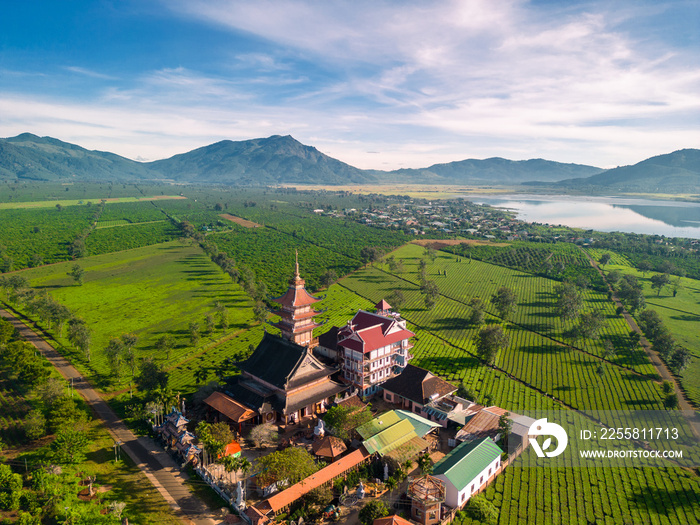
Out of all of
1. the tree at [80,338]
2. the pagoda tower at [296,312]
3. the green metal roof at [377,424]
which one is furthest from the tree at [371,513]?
the tree at [80,338]

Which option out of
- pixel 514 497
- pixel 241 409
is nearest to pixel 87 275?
pixel 241 409

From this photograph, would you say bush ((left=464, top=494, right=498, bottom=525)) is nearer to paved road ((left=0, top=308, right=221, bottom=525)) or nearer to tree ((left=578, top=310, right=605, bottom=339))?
paved road ((left=0, top=308, right=221, bottom=525))

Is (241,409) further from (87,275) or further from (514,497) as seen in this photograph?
(87,275)

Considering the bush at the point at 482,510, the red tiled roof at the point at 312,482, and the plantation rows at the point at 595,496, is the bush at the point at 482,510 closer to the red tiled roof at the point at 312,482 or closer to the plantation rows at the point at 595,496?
the plantation rows at the point at 595,496

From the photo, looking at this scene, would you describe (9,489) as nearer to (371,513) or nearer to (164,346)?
(164,346)

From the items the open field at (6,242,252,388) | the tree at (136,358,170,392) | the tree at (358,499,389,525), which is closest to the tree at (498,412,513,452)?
the tree at (358,499,389,525)

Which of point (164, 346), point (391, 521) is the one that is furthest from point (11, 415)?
point (391, 521)
